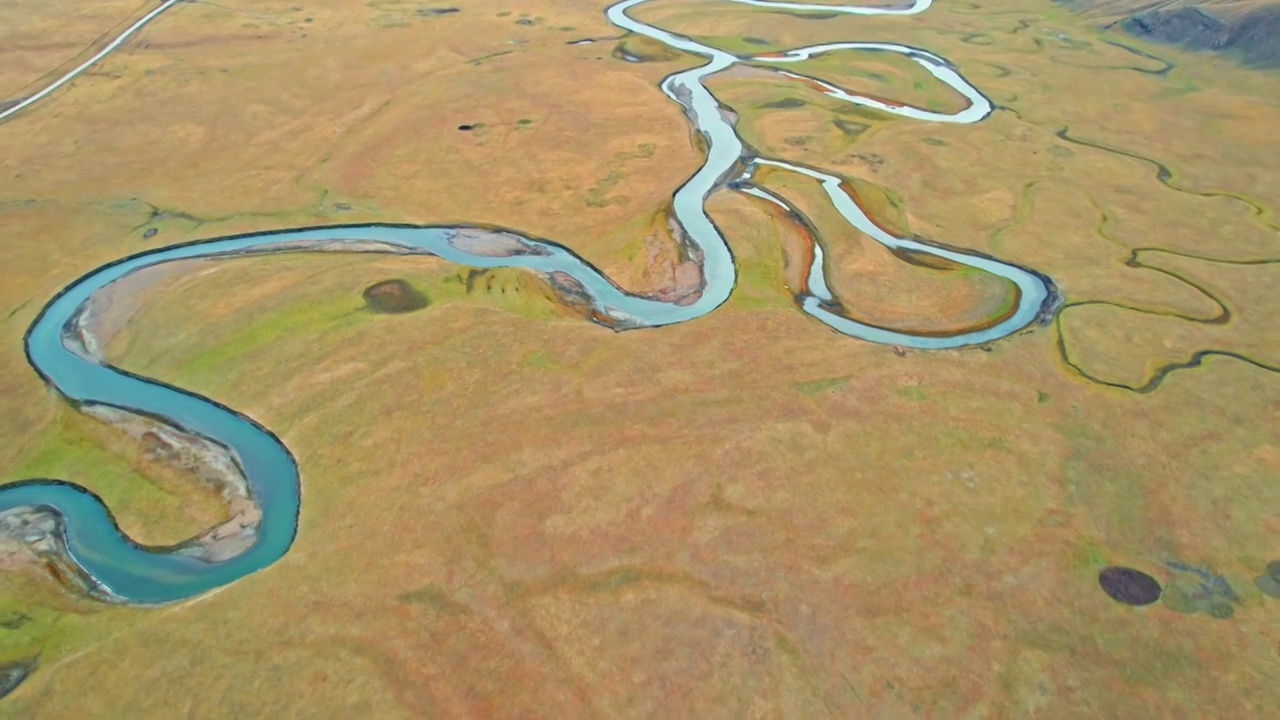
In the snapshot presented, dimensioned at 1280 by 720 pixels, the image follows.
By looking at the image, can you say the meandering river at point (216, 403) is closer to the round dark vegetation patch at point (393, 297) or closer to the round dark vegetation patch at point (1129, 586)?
the round dark vegetation patch at point (393, 297)

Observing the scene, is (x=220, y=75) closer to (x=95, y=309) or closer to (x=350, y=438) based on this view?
(x=95, y=309)

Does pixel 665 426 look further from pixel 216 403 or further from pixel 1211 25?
pixel 1211 25

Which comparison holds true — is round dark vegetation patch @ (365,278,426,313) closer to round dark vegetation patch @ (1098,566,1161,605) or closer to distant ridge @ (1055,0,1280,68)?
round dark vegetation patch @ (1098,566,1161,605)

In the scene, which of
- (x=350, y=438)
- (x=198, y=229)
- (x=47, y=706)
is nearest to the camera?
(x=47, y=706)

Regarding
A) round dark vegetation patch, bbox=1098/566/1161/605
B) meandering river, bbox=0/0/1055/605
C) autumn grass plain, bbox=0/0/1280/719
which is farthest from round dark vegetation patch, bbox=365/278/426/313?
round dark vegetation patch, bbox=1098/566/1161/605

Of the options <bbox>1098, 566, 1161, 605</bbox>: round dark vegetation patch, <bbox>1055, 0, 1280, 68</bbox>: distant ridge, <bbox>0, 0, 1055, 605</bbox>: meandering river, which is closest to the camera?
<bbox>1098, 566, 1161, 605</bbox>: round dark vegetation patch

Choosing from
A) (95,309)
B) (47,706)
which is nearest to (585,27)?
(95,309)
